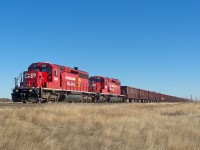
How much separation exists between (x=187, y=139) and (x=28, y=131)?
5.28 meters

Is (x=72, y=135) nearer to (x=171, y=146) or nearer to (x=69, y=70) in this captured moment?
(x=171, y=146)

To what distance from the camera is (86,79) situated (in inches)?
1453

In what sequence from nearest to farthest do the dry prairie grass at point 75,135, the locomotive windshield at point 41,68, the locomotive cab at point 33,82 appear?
1. the dry prairie grass at point 75,135
2. the locomotive cab at point 33,82
3. the locomotive windshield at point 41,68

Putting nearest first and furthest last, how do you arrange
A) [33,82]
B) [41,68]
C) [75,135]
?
[75,135], [33,82], [41,68]

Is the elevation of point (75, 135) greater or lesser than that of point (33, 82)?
lesser

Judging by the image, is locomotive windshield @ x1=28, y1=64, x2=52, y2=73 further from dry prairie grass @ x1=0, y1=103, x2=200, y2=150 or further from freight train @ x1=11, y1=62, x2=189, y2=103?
dry prairie grass @ x1=0, y1=103, x2=200, y2=150

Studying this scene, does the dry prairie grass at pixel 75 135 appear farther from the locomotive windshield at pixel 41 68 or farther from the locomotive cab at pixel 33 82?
the locomotive windshield at pixel 41 68

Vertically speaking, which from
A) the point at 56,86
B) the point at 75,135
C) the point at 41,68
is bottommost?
the point at 75,135

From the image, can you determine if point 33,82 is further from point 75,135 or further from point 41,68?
point 75,135

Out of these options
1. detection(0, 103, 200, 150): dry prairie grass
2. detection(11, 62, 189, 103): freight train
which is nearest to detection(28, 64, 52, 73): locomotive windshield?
detection(11, 62, 189, 103): freight train

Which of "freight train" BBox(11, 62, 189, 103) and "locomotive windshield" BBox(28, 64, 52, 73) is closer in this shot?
"freight train" BBox(11, 62, 189, 103)

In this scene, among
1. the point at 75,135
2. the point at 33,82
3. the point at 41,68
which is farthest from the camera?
the point at 41,68

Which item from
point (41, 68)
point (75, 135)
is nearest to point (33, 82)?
point (41, 68)

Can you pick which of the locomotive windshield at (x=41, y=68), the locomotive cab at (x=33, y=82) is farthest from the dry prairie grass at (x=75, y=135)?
the locomotive windshield at (x=41, y=68)
